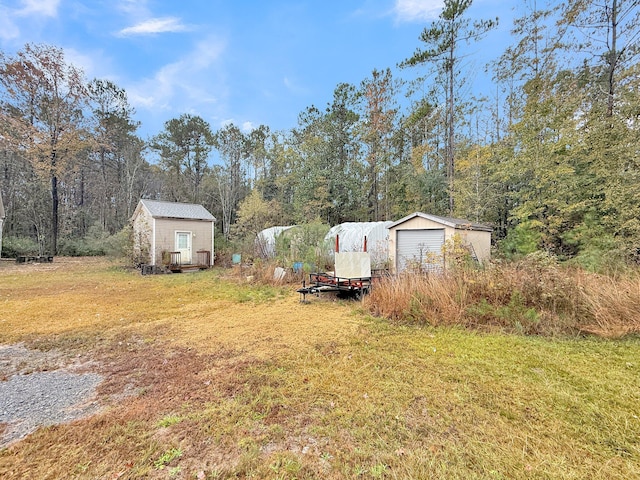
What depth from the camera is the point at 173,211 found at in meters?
13.7

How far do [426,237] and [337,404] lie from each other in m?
7.36

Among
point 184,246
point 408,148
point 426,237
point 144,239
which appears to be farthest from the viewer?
point 408,148

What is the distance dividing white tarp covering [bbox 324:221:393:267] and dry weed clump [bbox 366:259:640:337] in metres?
5.19

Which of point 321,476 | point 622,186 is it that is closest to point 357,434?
point 321,476

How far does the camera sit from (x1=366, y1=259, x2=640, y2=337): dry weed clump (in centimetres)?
435

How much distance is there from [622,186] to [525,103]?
6.71 m

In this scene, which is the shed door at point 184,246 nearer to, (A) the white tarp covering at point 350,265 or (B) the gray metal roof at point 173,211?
(B) the gray metal roof at point 173,211

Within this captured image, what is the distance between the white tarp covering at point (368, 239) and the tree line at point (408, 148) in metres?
4.45

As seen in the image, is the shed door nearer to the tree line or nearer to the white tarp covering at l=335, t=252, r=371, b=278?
the tree line

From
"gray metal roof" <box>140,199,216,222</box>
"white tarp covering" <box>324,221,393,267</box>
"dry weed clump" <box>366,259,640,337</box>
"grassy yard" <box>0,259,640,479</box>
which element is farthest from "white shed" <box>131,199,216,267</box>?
"dry weed clump" <box>366,259,640,337</box>

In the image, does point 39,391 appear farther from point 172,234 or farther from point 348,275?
point 172,234

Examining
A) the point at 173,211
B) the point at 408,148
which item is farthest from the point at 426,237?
the point at 408,148

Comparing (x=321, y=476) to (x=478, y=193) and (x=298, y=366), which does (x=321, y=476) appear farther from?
Answer: (x=478, y=193)

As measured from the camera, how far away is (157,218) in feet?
41.9
